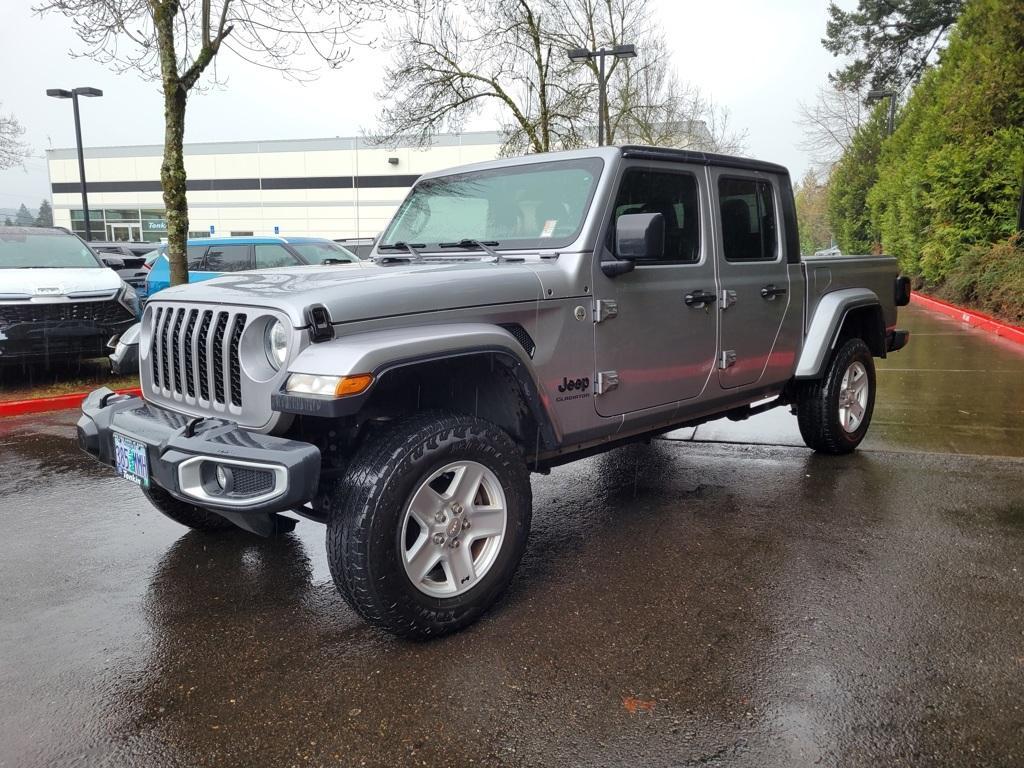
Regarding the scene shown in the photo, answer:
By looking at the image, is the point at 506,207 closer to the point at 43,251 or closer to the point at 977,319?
the point at 43,251

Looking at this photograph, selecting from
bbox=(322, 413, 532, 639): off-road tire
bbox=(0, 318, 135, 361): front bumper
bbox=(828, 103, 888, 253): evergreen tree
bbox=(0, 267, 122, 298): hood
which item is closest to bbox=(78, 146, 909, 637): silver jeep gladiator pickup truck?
bbox=(322, 413, 532, 639): off-road tire

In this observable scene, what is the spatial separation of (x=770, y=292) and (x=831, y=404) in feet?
3.84

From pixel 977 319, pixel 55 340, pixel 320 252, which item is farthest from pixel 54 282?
pixel 977 319

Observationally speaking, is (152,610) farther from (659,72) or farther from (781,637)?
(659,72)

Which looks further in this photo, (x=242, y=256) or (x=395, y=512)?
(x=242, y=256)

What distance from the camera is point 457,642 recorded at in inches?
119

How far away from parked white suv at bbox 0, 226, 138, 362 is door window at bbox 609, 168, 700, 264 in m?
5.93

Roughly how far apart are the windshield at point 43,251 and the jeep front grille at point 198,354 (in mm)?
6665

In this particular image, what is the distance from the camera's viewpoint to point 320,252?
11898 mm

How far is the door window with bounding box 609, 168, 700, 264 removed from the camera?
3809 millimetres

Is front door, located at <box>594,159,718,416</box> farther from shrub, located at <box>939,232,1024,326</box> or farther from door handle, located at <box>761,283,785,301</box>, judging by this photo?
shrub, located at <box>939,232,1024,326</box>

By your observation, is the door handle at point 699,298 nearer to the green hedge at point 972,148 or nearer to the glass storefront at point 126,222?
the green hedge at point 972,148

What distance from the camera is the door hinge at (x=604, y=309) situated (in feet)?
11.6

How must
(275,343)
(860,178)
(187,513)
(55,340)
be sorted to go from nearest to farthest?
(275,343)
(187,513)
(55,340)
(860,178)
